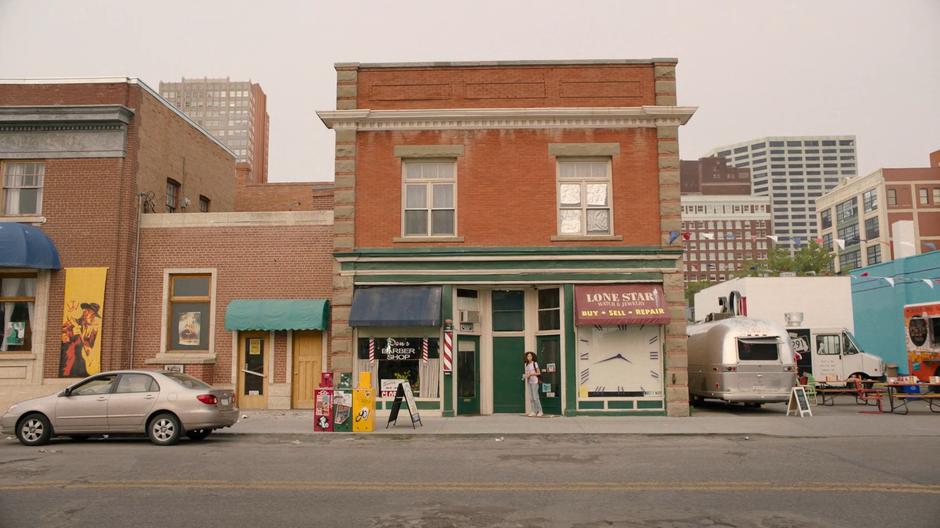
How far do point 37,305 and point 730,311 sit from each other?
20.6m

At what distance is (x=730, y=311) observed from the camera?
23.4 m

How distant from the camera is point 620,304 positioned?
18.8m

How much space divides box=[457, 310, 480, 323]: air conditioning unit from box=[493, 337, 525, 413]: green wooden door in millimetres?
771

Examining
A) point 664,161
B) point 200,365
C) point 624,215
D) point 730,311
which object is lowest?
point 200,365

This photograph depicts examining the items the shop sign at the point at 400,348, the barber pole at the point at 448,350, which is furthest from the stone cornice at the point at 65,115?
the barber pole at the point at 448,350

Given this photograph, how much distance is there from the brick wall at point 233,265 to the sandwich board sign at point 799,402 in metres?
12.6

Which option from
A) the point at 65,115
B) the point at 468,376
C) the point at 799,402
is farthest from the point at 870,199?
the point at 65,115

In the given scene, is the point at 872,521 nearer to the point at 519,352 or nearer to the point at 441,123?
the point at 519,352

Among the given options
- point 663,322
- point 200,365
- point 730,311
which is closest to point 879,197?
point 730,311

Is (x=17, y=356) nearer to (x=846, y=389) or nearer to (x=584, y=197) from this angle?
(x=584, y=197)

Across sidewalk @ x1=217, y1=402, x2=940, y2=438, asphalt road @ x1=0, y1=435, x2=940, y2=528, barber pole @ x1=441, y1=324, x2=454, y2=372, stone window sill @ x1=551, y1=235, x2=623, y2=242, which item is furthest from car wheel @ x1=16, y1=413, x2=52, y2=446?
stone window sill @ x1=551, y1=235, x2=623, y2=242

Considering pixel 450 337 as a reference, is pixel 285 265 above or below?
above

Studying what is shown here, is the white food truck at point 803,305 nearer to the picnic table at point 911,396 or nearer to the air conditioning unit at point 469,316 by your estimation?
the picnic table at point 911,396

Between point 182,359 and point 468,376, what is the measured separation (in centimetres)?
798
